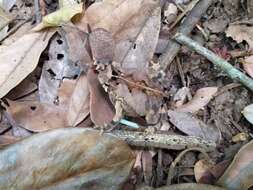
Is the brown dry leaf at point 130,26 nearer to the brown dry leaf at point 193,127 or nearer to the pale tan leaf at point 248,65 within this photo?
the brown dry leaf at point 193,127

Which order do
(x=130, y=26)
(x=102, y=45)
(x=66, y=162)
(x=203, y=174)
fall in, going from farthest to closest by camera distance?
(x=130, y=26), (x=102, y=45), (x=203, y=174), (x=66, y=162)

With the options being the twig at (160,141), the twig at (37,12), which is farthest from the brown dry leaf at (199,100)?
the twig at (37,12)

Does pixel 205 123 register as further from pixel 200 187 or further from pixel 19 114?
pixel 19 114

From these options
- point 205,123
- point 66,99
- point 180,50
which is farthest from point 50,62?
point 205,123

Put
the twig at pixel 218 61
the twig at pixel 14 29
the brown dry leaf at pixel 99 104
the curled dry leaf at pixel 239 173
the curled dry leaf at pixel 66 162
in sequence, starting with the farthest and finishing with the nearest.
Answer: the twig at pixel 14 29
the twig at pixel 218 61
the brown dry leaf at pixel 99 104
the curled dry leaf at pixel 239 173
the curled dry leaf at pixel 66 162

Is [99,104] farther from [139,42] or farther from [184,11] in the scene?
[184,11]

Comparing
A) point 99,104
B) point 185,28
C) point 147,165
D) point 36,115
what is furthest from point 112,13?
point 147,165

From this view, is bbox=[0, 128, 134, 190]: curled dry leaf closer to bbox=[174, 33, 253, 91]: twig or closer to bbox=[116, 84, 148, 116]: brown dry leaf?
bbox=[116, 84, 148, 116]: brown dry leaf
